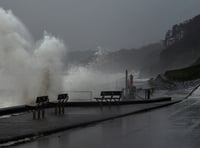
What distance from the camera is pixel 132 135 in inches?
532

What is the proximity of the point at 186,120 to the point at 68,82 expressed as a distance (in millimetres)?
28895

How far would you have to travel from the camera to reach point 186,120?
58.3ft

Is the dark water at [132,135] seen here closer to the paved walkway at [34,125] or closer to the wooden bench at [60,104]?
the paved walkway at [34,125]

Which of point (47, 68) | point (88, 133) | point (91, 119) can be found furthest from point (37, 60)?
point (88, 133)

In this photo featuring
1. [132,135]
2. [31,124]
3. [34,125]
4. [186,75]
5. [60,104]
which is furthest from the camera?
[186,75]

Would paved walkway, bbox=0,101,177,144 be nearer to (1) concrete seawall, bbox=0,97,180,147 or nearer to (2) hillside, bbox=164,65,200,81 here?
(1) concrete seawall, bbox=0,97,180,147

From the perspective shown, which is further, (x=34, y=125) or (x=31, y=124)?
(x=31, y=124)

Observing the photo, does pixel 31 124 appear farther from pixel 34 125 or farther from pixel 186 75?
pixel 186 75

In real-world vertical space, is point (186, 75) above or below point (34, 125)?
above

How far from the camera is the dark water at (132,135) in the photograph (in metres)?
11.4

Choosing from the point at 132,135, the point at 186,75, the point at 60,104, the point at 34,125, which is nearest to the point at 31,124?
the point at 34,125

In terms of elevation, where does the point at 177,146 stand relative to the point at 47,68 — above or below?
below

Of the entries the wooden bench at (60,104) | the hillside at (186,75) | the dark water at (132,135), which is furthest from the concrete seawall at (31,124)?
the hillside at (186,75)

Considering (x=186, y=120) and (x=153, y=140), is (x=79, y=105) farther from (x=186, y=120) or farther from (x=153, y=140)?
(x=153, y=140)
